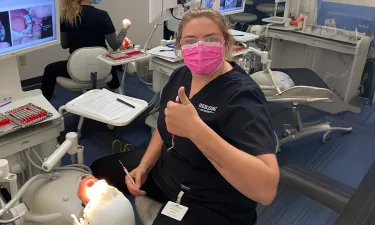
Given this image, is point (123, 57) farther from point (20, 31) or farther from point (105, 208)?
point (105, 208)

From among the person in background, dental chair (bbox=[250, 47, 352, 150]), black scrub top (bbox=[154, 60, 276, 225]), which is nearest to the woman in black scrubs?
black scrub top (bbox=[154, 60, 276, 225])

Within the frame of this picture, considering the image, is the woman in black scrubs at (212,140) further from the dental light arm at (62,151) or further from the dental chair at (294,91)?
the dental chair at (294,91)

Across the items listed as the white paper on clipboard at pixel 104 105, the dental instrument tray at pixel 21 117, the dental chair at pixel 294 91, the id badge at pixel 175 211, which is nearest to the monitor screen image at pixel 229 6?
the dental chair at pixel 294 91

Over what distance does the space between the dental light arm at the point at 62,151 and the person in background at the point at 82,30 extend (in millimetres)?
1325

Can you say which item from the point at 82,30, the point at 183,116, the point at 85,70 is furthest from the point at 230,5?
the point at 183,116

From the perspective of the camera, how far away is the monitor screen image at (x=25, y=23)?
1.60m

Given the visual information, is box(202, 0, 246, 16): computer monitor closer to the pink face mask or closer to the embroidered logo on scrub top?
the pink face mask

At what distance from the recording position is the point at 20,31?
1677 mm

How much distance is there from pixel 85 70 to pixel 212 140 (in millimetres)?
1836

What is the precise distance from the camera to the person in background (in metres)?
2.77

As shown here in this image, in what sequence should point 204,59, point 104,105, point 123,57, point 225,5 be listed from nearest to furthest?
point 204,59, point 104,105, point 123,57, point 225,5

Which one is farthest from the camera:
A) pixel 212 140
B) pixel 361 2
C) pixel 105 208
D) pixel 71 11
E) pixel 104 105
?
pixel 361 2

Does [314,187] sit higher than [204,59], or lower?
lower

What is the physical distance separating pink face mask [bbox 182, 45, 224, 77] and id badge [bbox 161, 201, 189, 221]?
494mm
